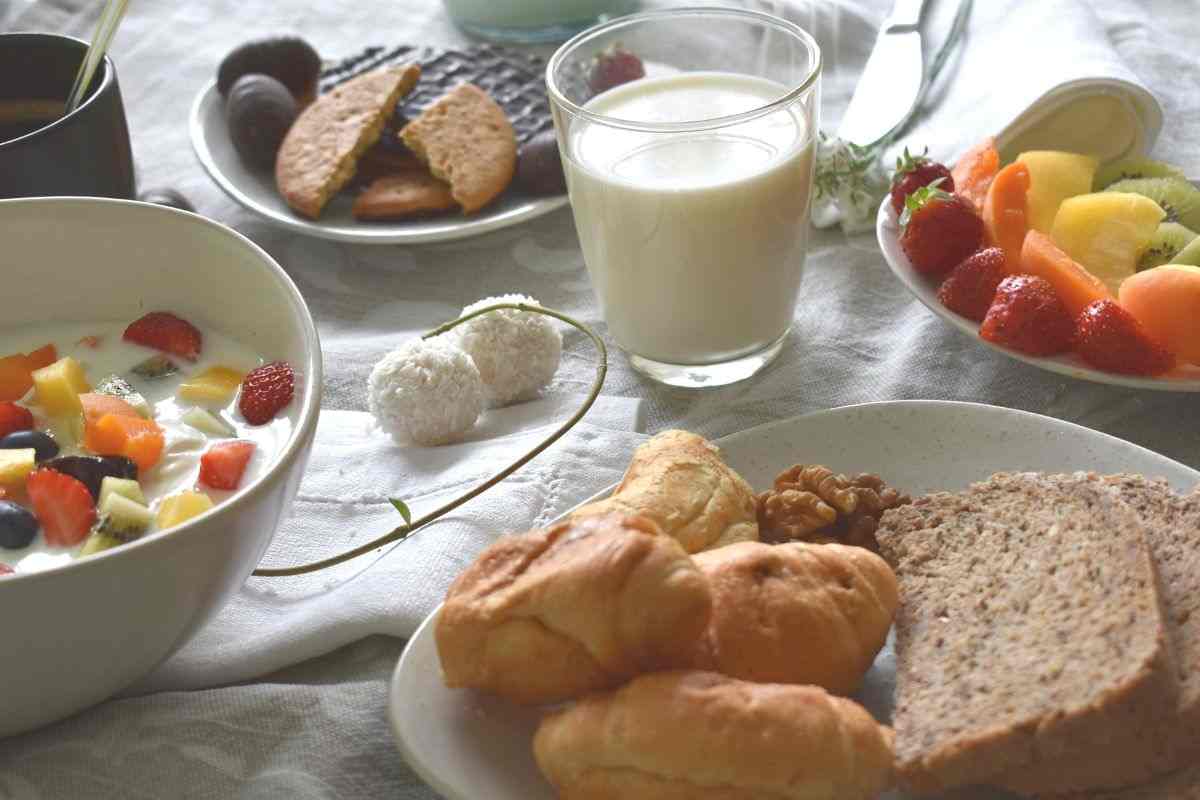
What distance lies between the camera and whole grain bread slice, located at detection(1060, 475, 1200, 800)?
112cm

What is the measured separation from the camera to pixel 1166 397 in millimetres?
1773

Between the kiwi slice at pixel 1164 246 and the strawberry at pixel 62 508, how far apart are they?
1.35 metres

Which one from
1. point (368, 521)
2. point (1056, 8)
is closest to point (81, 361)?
point (368, 521)

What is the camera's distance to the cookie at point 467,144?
2.17 metres

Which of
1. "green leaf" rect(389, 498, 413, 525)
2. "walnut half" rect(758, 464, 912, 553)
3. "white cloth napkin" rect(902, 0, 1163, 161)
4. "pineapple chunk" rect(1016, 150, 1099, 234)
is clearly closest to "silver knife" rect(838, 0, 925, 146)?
"white cloth napkin" rect(902, 0, 1163, 161)

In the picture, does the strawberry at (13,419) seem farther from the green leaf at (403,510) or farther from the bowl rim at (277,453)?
the green leaf at (403,510)

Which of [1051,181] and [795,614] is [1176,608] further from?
[1051,181]

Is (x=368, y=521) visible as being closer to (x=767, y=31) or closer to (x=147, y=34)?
(x=767, y=31)

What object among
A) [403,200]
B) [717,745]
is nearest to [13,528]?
[717,745]

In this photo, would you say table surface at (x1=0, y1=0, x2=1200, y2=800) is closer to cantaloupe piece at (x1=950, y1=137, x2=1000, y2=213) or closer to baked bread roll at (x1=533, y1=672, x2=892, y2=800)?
cantaloupe piece at (x1=950, y1=137, x2=1000, y2=213)

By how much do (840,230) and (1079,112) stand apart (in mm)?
392

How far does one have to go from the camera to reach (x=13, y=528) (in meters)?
1.29

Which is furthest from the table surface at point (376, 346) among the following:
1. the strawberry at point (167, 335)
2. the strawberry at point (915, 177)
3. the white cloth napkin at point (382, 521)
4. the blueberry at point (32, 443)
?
the strawberry at point (167, 335)

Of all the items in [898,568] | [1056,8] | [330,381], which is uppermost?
[1056,8]
